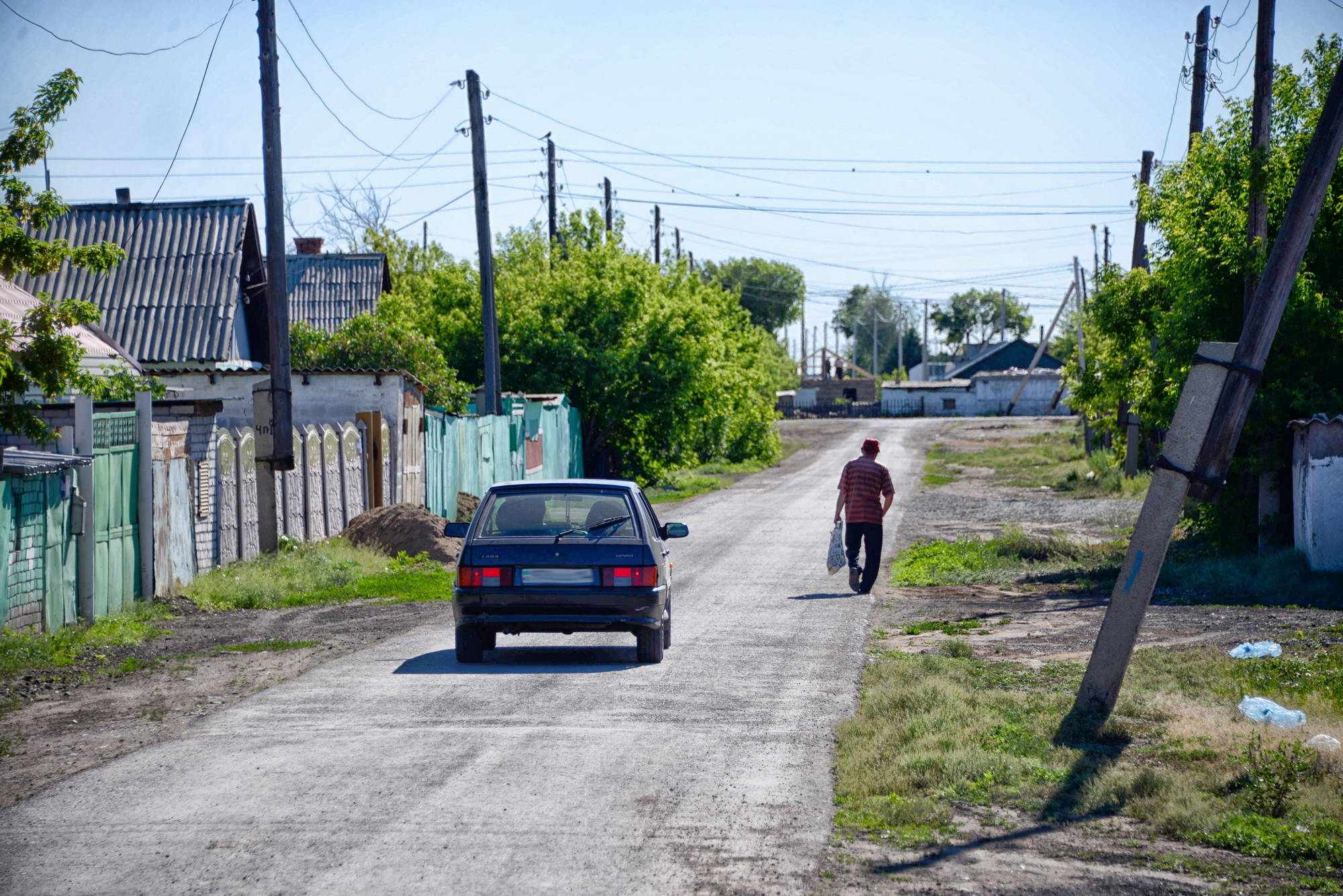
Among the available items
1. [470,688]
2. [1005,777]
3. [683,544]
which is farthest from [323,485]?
[1005,777]

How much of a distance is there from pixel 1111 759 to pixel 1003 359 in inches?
4112

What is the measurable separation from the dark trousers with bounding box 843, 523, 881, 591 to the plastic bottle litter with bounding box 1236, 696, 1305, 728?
691cm

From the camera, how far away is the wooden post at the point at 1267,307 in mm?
7941

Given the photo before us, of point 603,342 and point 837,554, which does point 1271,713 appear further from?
point 603,342

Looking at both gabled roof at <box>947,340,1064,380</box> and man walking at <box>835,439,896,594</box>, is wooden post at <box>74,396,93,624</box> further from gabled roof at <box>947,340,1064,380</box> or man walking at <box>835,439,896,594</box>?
gabled roof at <box>947,340,1064,380</box>

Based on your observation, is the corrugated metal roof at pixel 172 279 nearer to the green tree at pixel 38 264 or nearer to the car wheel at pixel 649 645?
the green tree at pixel 38 264

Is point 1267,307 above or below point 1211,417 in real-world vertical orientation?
above

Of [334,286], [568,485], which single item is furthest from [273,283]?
[334,286]

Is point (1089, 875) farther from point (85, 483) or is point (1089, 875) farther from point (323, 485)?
point (323, 485)

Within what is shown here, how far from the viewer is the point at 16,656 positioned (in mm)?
10594

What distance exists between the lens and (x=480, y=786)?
6598 millimetres

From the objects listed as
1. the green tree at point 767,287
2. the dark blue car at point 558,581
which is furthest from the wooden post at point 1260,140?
the green tree at point 767,287

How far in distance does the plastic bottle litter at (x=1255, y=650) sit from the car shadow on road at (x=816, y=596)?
5116mm

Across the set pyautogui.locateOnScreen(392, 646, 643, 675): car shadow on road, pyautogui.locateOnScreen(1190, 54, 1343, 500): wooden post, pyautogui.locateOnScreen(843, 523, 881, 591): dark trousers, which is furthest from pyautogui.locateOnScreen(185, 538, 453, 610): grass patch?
pyautogui.locateOnScreen(1190, 54, 1343, 500): wooden post
